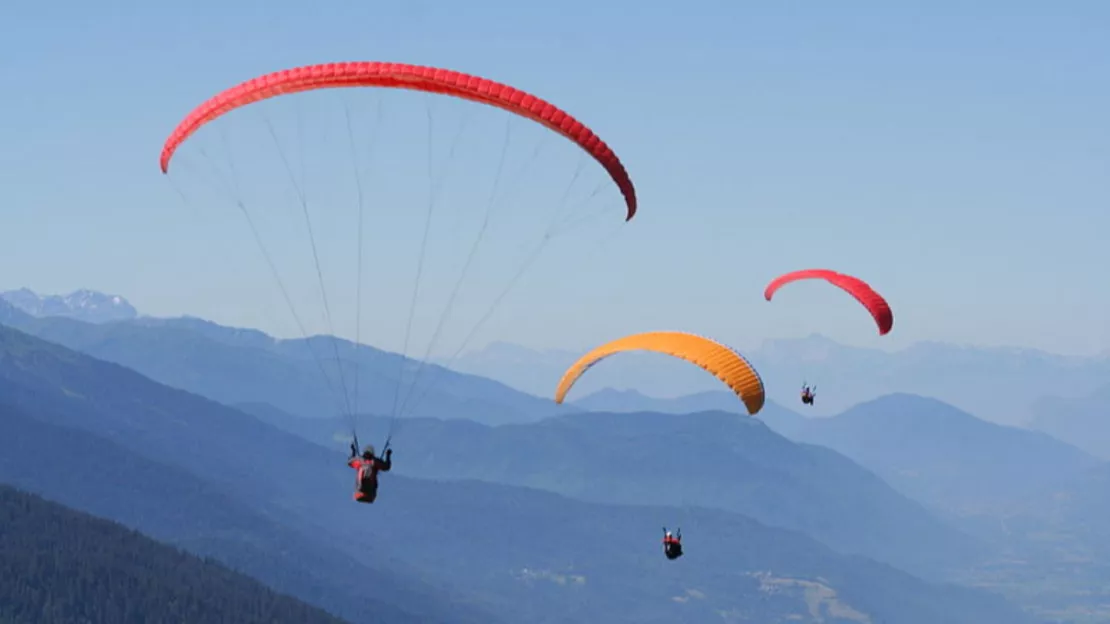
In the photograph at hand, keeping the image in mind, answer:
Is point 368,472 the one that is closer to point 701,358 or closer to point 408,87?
point 408,87

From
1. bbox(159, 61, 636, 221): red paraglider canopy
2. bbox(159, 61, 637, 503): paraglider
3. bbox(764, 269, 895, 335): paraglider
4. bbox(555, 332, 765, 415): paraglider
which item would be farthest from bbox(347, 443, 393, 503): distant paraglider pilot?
bbox(764, 269, 895, 335): paraglider

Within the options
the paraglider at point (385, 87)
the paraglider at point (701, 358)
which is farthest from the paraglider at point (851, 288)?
the paraglider at point (385, 87)

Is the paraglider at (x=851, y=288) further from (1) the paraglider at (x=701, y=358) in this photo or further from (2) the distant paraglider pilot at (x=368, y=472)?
(2) the distant paraglider pilot at (x=368, y=472)

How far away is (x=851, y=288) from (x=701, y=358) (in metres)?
20.7

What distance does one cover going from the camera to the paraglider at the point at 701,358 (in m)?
54.2

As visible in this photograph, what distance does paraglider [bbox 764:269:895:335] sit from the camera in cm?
7125

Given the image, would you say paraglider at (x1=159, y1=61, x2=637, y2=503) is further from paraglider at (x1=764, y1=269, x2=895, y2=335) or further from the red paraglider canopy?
paraglider at (x1=764, y1=269, x2=895, y2=335)

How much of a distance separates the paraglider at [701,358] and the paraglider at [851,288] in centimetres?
1309

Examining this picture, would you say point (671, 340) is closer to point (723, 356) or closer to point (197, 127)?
point (723, 356)

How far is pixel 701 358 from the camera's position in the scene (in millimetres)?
56719

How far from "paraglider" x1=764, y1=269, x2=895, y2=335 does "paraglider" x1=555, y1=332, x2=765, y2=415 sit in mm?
13086

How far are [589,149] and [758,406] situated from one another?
1688cm

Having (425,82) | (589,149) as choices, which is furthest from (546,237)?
(425,82)

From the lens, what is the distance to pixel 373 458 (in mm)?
43062
